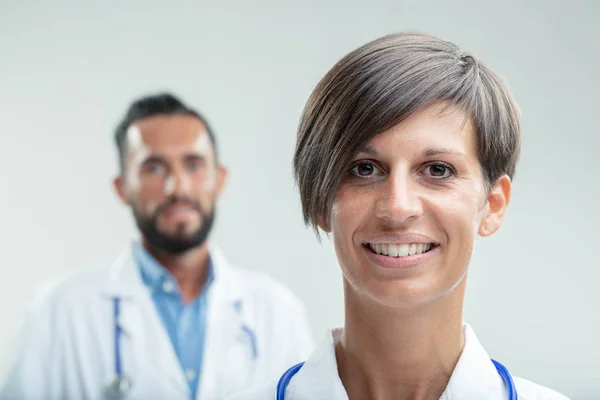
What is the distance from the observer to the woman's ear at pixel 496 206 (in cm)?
98

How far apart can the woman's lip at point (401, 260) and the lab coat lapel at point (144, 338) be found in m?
1.53

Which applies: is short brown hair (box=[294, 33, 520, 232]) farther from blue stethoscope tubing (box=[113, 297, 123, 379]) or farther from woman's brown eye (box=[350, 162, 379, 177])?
blue stethoscope tubing (box=[113, 297, 123, 379])

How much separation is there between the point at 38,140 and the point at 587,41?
5.73ft

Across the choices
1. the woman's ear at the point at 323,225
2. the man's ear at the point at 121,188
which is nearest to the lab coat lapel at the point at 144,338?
the man's ear at the point at 121,188

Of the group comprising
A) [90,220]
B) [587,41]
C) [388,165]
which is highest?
[587,41]

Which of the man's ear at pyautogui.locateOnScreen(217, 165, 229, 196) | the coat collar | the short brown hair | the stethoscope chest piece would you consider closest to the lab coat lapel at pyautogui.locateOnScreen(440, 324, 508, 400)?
the coat collar

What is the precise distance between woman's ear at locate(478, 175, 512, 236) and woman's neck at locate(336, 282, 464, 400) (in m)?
0.08

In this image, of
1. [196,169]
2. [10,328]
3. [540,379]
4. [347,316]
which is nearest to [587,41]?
[540,379]

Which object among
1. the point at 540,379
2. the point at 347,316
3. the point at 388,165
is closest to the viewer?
the point at 388,165

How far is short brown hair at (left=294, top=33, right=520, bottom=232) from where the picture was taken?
0.91 metres

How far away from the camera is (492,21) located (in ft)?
8.29

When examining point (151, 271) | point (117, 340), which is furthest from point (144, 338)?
point (151, 271)

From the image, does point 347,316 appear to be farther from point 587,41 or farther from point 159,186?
point 587,41

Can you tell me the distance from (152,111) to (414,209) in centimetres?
185
